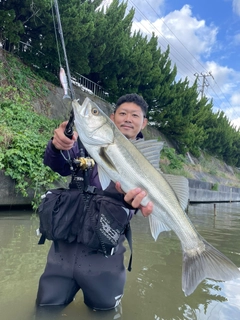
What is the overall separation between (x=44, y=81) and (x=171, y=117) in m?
12.0

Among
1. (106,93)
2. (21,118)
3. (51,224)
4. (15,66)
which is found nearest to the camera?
(51,224)

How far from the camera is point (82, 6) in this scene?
1377 cm

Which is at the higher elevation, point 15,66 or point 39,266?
point 15,66

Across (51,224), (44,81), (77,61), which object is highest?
(77,61)

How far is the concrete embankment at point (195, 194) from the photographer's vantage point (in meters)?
7.50

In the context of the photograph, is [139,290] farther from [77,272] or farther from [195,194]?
[195,194]

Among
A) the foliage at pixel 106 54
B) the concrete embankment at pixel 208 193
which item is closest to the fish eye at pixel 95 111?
the foliage at pixel 106 54

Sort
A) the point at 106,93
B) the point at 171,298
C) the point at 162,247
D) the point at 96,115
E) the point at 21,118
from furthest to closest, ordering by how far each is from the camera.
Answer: the point at 106,93, the point at 21,118, the point at 162,247, the point at 171,298, the point at 96,115

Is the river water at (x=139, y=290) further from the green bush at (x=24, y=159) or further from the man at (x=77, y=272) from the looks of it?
the green bush at (x=24, y=159)

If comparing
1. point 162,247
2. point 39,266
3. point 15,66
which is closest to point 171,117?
point 15,66

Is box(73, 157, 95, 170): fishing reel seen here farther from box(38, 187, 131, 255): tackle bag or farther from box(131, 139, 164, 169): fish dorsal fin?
box(131, 139, 164, 169): fish dorsal fin

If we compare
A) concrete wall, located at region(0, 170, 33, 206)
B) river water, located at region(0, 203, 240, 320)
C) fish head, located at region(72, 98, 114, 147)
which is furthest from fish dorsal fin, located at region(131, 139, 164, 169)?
concrete wall, located at region(0, 170, 33, 206)

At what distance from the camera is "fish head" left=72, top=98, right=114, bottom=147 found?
2.14 metres

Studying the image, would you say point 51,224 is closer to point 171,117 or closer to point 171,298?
point 171,298
